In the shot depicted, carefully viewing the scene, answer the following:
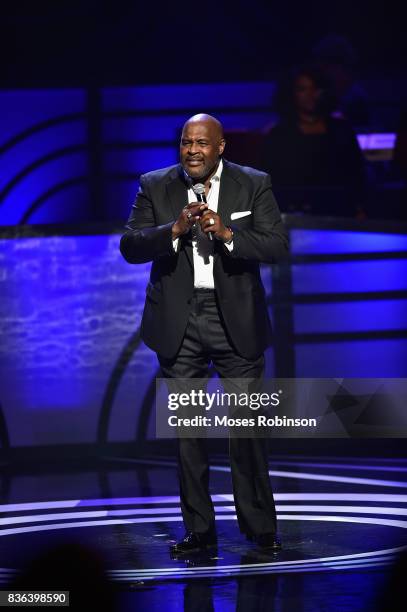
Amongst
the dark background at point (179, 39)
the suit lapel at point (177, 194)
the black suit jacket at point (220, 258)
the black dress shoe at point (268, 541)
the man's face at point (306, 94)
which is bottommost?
the black dress shoe at point (268, 541)

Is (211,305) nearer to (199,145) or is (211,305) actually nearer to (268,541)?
(199,145)

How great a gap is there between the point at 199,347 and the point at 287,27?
435 centimetres

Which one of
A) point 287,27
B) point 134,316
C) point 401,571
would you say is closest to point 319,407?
point 134,316

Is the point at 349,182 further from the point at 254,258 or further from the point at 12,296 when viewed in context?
A: the point at 254,258

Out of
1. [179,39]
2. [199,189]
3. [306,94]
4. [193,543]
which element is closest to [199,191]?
[199,189]

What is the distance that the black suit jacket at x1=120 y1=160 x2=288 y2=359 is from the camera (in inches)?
151

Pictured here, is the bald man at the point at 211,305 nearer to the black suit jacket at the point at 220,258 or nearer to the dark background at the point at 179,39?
the black suit jacket at the point at 220,258

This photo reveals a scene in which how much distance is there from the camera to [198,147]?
147 inches

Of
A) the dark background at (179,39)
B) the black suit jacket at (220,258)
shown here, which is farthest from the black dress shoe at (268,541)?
the dark background at (179,39)

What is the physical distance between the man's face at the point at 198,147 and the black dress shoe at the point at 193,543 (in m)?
1.15

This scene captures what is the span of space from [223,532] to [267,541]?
1.09 ft

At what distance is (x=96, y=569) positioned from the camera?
11.9 feet

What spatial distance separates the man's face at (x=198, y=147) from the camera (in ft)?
12.2

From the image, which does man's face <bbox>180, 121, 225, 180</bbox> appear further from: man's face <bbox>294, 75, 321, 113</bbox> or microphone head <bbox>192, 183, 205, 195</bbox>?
man's face <bbox>294, 75, 321, 113</bbox>
